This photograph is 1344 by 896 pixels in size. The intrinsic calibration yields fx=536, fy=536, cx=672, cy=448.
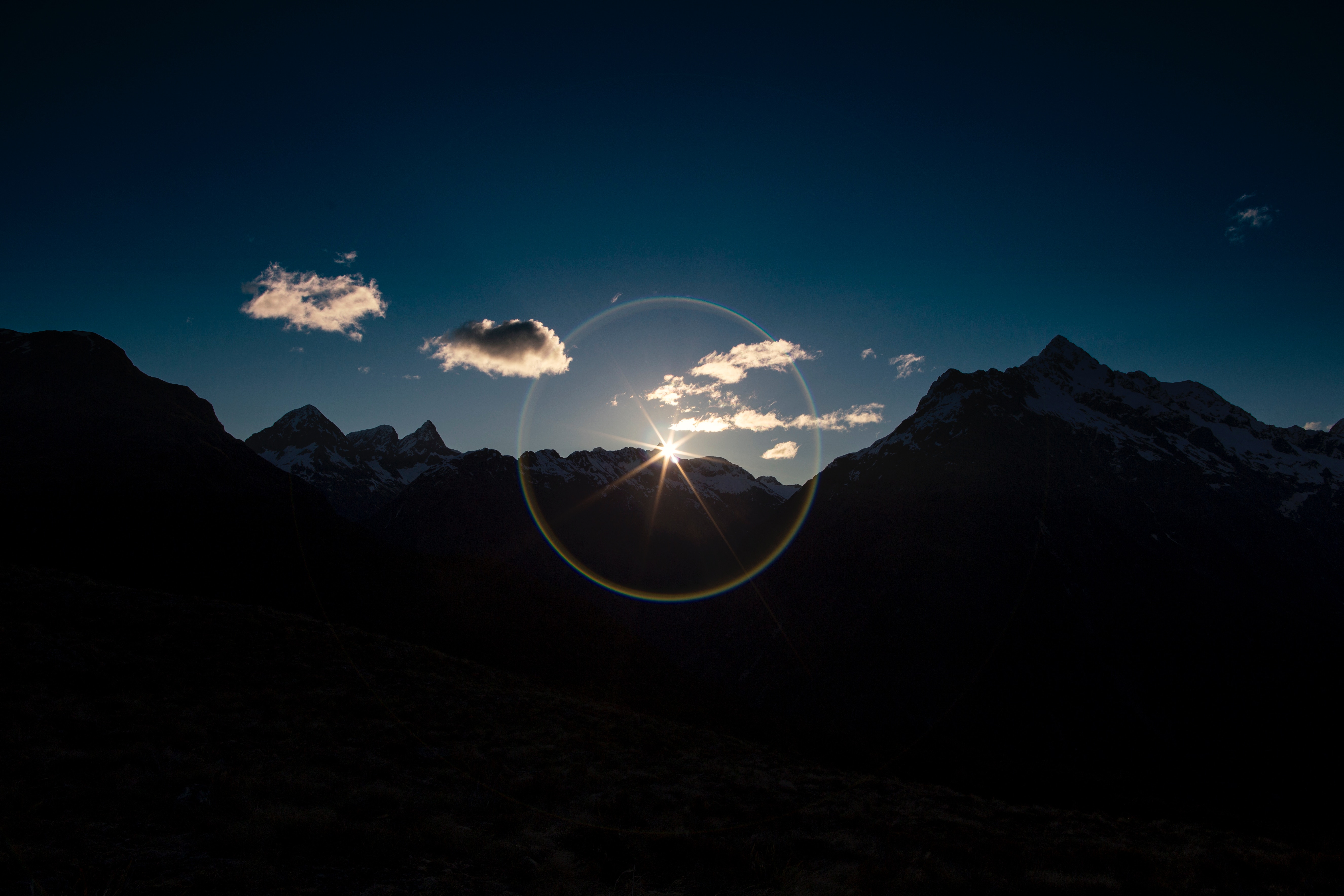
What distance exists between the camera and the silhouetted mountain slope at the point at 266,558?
4059cm

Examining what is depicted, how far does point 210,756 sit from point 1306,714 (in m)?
178

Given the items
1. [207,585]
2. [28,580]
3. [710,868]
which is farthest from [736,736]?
[207,585]

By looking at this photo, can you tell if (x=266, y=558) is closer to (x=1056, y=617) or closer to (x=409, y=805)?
(x=409, y=805)

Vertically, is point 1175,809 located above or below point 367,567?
below

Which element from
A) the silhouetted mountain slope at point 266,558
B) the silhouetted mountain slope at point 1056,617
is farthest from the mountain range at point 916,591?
the silhouetted mountain slope at point 1056,617

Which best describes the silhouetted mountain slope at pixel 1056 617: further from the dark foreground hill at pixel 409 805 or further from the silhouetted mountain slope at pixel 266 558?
the dark foreground hill at pixel 409 805

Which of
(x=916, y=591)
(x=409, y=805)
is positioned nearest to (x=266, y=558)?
(x=409, y=805)

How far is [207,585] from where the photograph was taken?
4444 centimetres

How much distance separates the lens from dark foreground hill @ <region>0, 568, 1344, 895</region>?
7797 millimetres

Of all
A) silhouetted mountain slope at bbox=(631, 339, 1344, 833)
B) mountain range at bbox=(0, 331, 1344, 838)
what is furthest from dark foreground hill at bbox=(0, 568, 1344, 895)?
silhouetted mountain slope at bbox=(631, 339, 1344, 833)

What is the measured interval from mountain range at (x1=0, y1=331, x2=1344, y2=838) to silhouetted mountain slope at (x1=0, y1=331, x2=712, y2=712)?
36cm

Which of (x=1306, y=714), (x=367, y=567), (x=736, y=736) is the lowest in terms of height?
(x=1306, y=714)

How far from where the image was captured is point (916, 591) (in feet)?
472

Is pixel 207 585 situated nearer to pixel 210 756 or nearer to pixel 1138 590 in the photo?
pixel 210 756
